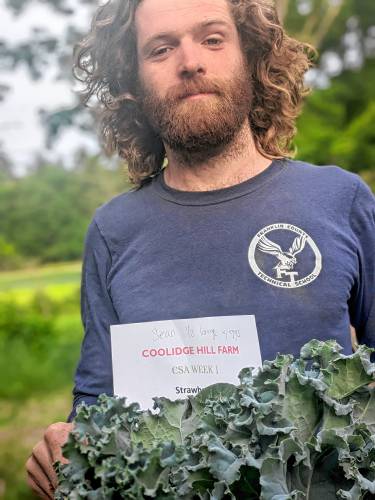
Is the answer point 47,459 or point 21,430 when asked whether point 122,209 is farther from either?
point 21,430

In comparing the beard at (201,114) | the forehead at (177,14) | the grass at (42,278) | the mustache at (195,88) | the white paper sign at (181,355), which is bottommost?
the grass at (42,278)

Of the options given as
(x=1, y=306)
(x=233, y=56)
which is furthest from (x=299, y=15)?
(x=233, y=56)

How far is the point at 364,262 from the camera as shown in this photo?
207cm

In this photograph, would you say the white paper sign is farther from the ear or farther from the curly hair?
the ear

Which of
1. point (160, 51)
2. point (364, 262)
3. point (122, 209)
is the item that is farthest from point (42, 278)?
point (364, 262)

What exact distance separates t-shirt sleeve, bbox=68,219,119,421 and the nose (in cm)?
57

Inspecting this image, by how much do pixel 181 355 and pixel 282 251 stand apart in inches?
15.8

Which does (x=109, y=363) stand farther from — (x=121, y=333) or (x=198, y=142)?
(x=198, y=142)

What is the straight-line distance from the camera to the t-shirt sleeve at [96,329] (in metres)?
2.14

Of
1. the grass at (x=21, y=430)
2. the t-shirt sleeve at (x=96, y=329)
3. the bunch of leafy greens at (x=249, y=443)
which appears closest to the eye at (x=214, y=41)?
the t-shirt sleeve at (x=96, y=329)

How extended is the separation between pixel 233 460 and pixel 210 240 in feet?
2.80

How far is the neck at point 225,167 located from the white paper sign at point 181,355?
0.48m

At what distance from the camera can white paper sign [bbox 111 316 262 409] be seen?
74.9 inches

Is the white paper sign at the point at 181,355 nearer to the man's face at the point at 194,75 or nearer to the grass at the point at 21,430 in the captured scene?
the man's face at the point at 194,75
